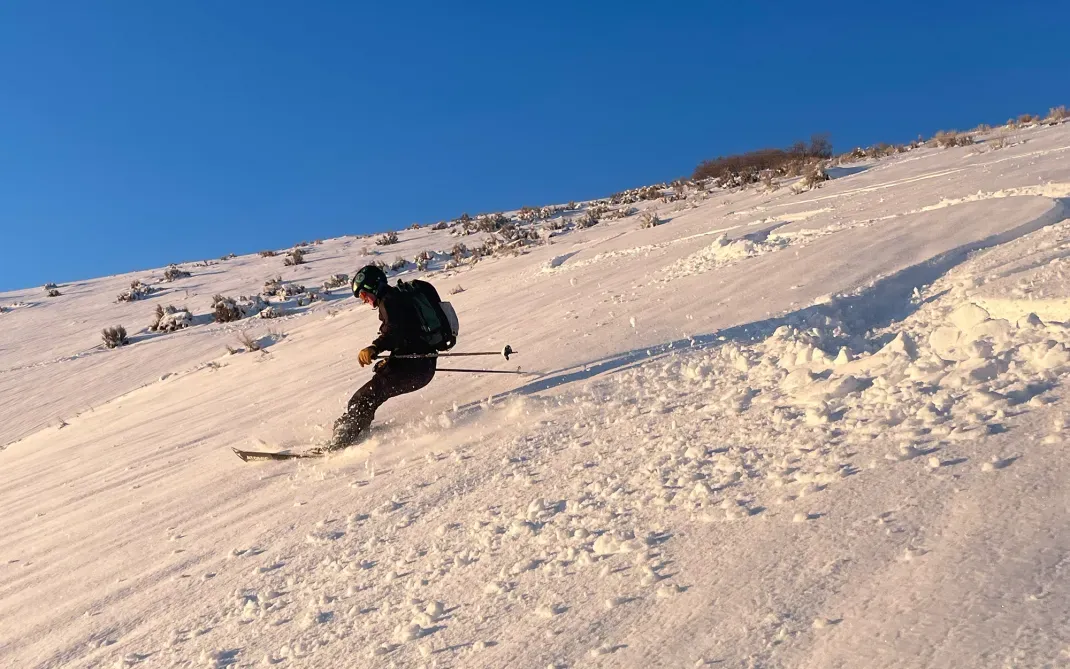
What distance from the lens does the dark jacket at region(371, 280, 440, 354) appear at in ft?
17.1

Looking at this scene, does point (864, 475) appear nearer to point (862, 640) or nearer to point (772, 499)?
point (772, 499)

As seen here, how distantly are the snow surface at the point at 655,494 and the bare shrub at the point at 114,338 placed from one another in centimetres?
674

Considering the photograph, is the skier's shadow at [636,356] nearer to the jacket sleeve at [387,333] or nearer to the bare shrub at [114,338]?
the jacket sleeve at [387,333]

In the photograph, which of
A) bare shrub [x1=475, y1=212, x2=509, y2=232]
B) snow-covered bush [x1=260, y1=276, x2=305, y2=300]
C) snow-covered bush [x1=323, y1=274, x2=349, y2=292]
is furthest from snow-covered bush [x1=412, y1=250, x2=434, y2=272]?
bare shrub [x1=475, y1=212, x2=509, y2=232]

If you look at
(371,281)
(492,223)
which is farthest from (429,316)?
(492,223)

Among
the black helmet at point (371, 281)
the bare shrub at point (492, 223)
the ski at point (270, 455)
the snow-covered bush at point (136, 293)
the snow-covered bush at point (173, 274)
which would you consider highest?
the snow-covered bush at point (173, 274)

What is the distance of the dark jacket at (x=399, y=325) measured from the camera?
17.1 ft

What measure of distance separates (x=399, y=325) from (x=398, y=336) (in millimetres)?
76

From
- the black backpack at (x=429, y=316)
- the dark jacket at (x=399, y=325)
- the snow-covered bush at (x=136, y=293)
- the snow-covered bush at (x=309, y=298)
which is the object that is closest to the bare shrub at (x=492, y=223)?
the snow-covered bush at (x=309, y=298)

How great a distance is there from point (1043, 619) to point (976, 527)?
0.50 m

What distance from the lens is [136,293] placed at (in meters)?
18.6

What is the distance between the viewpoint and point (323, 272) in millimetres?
18828

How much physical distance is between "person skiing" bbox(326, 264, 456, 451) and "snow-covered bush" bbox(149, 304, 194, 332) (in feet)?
35.0

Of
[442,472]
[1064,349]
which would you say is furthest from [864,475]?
[442,472]
